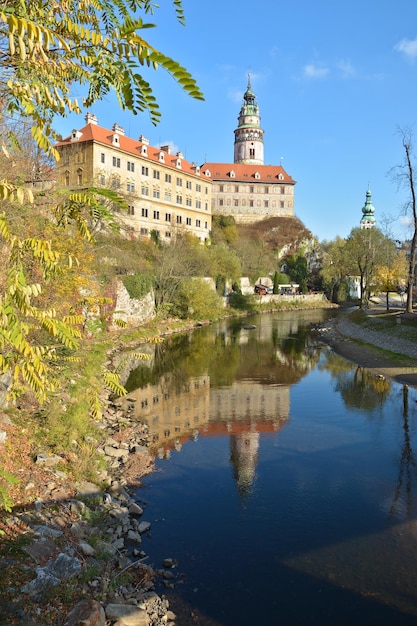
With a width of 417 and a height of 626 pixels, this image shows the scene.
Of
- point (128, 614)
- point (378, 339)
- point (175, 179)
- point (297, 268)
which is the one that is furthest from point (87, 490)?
point (297, 268)

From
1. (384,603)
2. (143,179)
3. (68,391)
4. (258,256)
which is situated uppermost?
(143,179)

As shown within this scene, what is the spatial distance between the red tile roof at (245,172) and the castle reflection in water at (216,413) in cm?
6364

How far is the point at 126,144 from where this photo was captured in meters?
51.3

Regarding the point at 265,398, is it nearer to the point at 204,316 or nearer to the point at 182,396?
the point at 182,396

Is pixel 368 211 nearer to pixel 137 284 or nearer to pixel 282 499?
pixel 137 284

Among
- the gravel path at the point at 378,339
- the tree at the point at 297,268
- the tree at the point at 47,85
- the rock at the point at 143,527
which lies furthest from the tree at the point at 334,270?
the tree at the point at 47,85

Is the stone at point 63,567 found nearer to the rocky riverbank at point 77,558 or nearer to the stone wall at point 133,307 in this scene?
the rocky riverbank at point 77,558

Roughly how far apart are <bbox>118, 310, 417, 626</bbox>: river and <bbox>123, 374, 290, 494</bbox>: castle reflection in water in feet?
0.22

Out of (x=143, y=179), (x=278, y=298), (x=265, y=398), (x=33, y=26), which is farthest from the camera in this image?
(x=278, y=298)

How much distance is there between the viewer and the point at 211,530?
30.7 ft

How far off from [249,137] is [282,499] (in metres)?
86.4

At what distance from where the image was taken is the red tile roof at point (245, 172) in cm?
7919

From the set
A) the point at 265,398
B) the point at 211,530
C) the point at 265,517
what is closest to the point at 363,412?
the point at 265,398

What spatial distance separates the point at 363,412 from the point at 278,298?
48.1 metres
